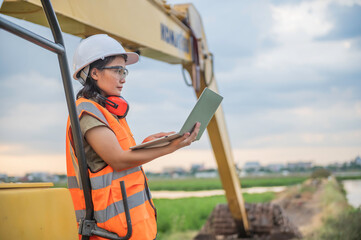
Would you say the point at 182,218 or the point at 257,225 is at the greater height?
the point at 257,225

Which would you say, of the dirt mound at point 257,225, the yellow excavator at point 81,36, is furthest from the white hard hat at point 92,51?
the dirt mound at point 257,225

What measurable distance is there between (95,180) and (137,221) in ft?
0.87

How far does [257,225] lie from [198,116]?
702 centimetres

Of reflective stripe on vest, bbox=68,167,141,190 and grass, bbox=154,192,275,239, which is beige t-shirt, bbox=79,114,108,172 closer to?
reflective stripe on vest, bbox=68,167,141,190

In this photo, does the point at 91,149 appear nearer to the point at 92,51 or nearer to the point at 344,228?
the point at 92,51

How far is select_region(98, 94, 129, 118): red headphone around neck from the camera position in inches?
93.7

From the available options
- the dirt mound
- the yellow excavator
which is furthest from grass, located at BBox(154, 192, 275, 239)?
the yellow excavator

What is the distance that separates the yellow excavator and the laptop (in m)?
0.33

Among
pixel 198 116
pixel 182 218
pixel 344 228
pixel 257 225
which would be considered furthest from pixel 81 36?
pixel 182 218

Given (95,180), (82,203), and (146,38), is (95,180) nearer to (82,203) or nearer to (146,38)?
(82,203)

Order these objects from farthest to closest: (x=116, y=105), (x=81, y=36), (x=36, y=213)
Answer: (x=81, y=36)
(x=116, y=105)
(x=36, y=213)

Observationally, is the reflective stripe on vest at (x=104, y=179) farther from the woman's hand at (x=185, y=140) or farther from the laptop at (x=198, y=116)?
the woman's hand at (x=185, y=140)

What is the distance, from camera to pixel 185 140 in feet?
7.44

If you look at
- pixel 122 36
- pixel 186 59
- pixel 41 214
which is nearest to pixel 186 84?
pixel 186 59
